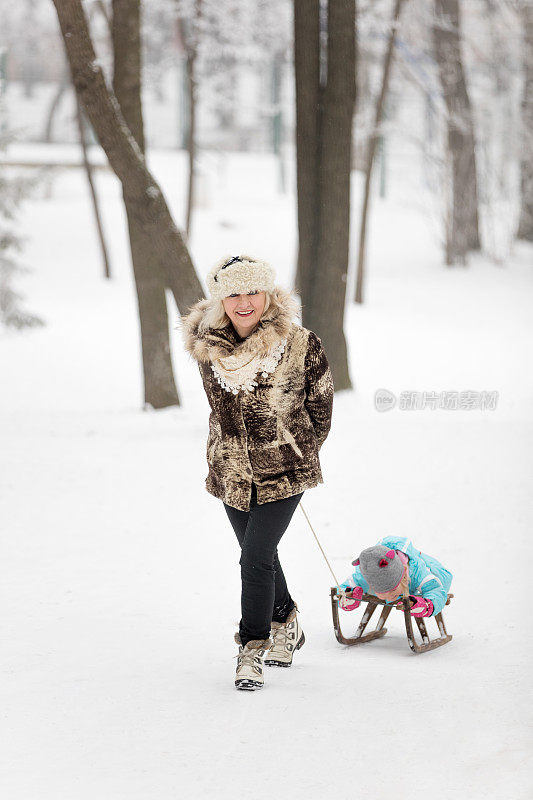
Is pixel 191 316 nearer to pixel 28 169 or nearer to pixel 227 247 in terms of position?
pixel 227 247

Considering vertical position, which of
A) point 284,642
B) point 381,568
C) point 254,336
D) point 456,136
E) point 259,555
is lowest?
point 284,642

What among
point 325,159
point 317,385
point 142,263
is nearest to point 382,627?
point 317,385

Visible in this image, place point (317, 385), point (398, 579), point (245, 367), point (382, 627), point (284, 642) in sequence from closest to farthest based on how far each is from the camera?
point (245, 367)
point (317, 385)
point (284, 642)
point (398, 579)
point (382, 627)

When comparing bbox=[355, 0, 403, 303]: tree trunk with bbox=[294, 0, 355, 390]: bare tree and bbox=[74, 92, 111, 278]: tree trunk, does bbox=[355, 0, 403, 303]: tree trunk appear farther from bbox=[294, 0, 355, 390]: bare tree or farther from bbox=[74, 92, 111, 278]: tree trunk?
bbox=[294, 0, 355, 390]: bare tree

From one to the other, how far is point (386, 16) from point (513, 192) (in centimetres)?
822

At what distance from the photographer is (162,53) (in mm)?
41000

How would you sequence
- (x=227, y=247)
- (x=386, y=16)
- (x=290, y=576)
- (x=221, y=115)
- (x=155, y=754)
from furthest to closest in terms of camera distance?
(x=221, y=115) < (x=227, y=247) < (x=386, y=16) < (x=290, y=576) < (x=155, y=754)

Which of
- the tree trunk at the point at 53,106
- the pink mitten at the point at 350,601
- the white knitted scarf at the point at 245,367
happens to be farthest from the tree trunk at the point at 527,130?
the white knitted scarf at the point at 245,367

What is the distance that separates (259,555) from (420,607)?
896 millimetres

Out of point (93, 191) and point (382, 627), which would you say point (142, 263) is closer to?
point (382, 627)

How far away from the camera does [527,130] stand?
2455 cm

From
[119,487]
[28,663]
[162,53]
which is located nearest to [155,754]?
[28,663]

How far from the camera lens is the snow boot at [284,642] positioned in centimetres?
439

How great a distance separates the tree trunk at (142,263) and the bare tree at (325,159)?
1.51 m
